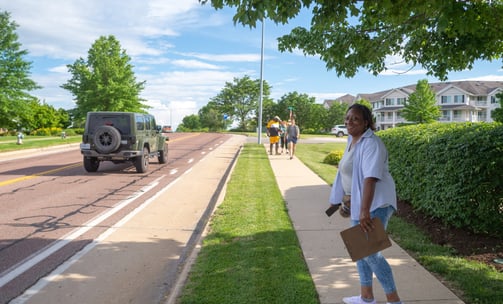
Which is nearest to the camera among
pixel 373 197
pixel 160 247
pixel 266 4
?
pixel 373 197

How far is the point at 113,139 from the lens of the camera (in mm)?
12727

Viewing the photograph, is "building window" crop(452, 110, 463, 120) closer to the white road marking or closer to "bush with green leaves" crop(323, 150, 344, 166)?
"bush with green leaves" crop(323, 150, 344, 166)

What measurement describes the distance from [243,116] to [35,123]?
141 ft

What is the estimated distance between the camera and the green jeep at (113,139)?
41.9ft

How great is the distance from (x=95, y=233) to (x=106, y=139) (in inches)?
271

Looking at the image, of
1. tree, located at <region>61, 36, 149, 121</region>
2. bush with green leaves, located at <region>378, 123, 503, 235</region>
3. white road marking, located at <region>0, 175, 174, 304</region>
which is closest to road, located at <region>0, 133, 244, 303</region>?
white road marking, located at <region>0, 175, 174, 304</region>

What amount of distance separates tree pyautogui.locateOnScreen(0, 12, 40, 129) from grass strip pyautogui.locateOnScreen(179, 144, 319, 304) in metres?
25.3

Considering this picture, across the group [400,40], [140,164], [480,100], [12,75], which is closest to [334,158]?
[140,164]

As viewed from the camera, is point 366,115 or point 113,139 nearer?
point 366,115

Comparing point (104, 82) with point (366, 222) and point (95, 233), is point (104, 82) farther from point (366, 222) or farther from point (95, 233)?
point (366, 222)

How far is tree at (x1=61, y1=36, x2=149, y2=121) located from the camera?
A: 46031mm

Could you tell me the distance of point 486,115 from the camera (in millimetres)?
71062

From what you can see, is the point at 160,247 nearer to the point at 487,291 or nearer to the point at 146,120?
the point at 487,291

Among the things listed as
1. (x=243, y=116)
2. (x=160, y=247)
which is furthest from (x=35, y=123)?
(x=160, y=247)
